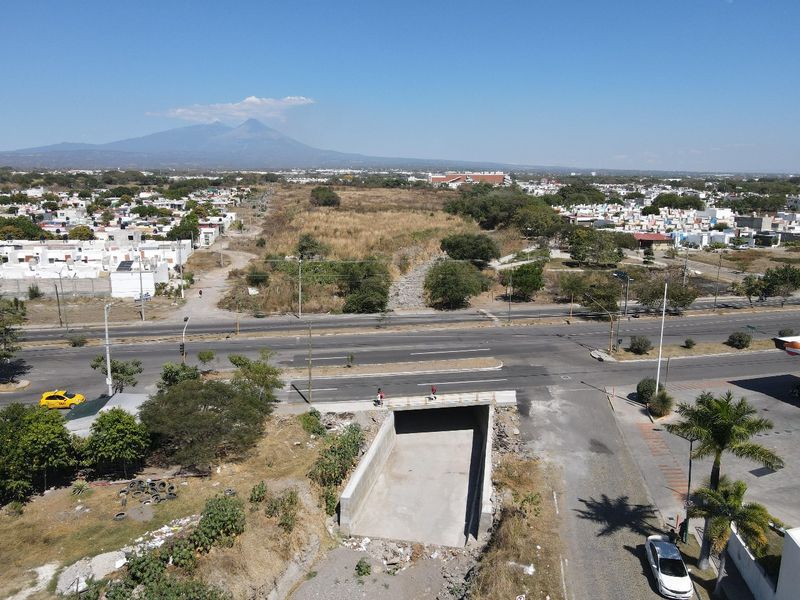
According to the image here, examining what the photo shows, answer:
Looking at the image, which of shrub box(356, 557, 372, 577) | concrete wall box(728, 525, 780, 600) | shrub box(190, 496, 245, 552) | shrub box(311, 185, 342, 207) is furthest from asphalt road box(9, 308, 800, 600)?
shrub box(311, 185, 342, 207)

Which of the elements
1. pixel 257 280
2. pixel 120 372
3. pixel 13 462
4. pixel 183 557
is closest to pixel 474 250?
pixel 257 280

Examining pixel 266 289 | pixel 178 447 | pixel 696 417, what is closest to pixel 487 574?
pixel 696 417

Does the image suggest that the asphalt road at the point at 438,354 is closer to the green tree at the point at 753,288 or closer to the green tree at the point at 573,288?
the green tree at the point at 573,288

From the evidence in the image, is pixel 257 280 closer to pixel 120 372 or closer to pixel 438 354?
pixel 438 354

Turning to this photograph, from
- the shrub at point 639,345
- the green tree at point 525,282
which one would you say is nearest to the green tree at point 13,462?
the shrub at point 639,345

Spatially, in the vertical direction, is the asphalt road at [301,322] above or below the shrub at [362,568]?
above

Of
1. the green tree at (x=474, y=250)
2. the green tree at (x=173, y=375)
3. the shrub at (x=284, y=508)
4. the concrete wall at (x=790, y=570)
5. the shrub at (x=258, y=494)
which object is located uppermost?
the green tree at (x=474, y=250)
